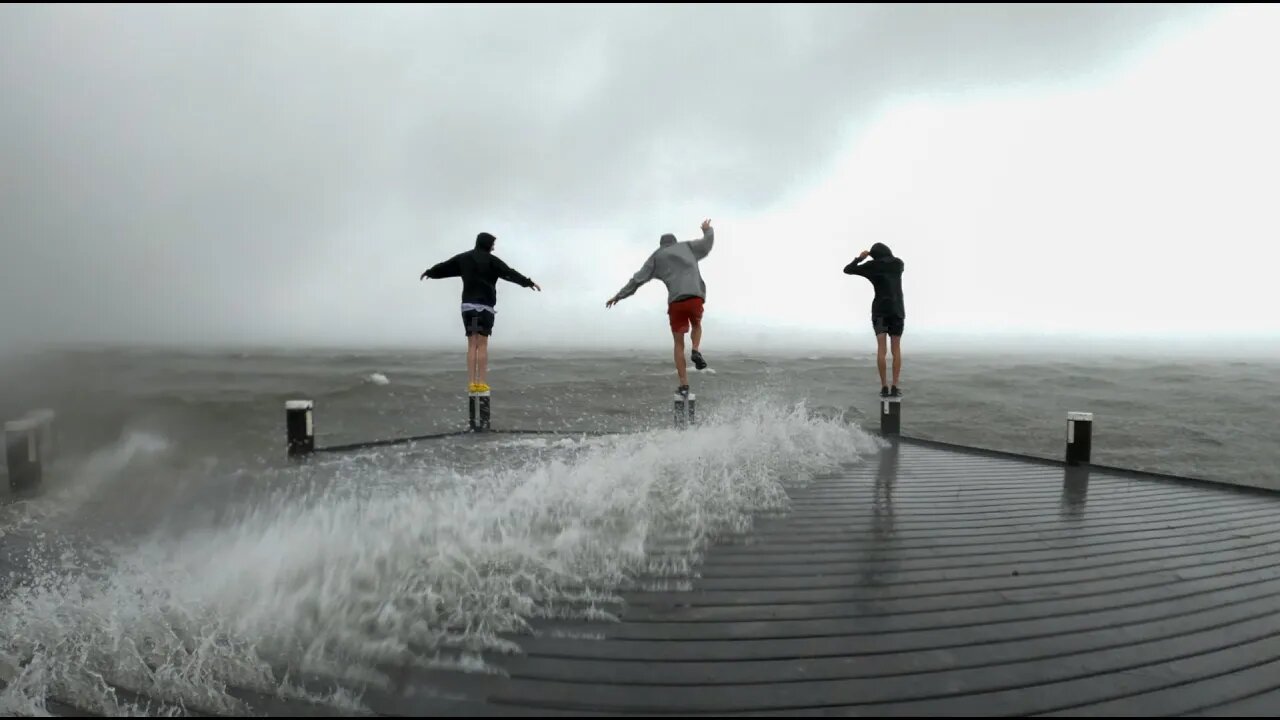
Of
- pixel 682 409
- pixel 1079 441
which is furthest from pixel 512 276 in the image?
pixel 1079 441

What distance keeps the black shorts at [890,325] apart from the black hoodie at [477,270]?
5.38 m

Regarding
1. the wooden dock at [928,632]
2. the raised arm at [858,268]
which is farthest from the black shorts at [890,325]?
the wooden dock at [928,632]

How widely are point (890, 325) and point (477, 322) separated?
19.0 feet

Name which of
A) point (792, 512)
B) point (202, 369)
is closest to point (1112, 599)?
point (792, 512)

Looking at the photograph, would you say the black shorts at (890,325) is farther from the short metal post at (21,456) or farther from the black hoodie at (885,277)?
the short metal post at (21,456)

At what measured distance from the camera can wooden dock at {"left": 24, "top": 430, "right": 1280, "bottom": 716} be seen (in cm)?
195

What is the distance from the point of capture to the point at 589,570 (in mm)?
3020

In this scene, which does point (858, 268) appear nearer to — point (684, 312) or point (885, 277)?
point (885, 277)

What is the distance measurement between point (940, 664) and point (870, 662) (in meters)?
0.26

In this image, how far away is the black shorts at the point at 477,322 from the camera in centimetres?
757

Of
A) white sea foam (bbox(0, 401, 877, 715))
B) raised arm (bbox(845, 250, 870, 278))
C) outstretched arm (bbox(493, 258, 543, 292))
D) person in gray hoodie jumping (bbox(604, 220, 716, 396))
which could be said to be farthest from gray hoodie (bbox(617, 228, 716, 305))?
white sea foam (bbox(0, 401, 877, 715))

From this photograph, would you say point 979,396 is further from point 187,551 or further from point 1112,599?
point 187,551

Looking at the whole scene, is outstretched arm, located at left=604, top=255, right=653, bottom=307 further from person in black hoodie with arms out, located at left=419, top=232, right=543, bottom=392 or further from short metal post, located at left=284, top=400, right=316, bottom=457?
short metal post, located at left=284, top=400, right=316, bottom=457

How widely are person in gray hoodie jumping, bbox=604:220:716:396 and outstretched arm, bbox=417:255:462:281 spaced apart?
210 cm
